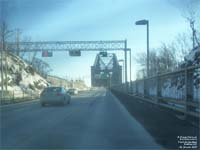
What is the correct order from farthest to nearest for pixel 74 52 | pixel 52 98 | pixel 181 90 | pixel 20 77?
pixel 20 77 < pixel 74 52 < pixel 52 98 < pixel 181 90

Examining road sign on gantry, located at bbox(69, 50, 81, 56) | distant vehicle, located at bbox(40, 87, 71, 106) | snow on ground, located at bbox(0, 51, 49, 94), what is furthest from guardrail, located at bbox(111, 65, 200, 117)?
snow on ground, located at bbox(0, 51, 49, 94)

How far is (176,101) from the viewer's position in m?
13.9

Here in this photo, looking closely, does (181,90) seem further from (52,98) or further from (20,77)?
→ (20,77)

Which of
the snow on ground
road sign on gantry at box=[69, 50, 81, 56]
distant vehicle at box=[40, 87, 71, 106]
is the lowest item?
distant vehicle at box=[40, 87, 71, 106]

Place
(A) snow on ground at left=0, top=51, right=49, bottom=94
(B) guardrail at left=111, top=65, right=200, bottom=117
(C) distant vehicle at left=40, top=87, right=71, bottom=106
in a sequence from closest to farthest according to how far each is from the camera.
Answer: (B) guardrail at left=111, top=65, right=200, bottom=117 < (C) distant vehicle at left=40, top=87, right=71, bottom=106 < (A) snow on ground at left=0, top=51, right=49, bottom=94

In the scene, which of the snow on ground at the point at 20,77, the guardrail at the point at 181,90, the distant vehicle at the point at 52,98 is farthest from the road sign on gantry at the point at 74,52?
the guardrail at the point at 181,90

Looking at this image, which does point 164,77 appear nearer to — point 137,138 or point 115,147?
point 137,138

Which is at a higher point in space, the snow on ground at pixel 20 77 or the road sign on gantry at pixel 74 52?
the road sign on gantry at pixel 74 52

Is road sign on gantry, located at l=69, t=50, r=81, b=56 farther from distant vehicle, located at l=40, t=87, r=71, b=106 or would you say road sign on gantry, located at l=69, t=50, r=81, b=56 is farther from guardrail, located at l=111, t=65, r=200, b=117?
guardrail, located at l=111, t=65, r=200, b=117

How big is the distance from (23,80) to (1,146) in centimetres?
5714

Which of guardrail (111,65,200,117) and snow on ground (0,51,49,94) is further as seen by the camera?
snow on ground (0,51,49,94)

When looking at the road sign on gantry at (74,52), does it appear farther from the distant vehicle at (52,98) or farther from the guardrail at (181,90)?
the guardrail at (181,90)

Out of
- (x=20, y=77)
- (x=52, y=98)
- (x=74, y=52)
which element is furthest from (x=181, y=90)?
(x=20, y=77)

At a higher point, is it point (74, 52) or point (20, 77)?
point (74, 52)
